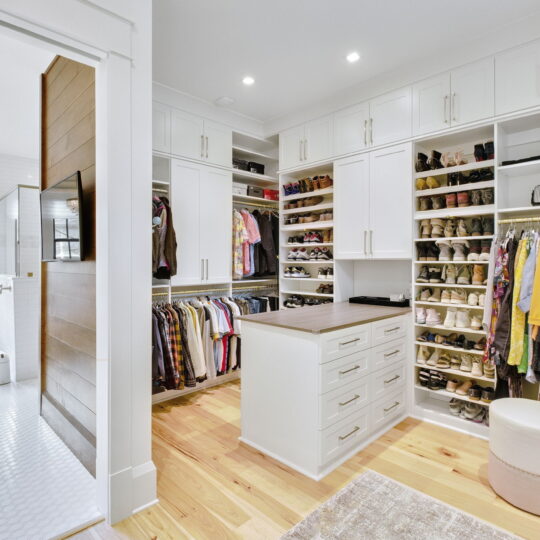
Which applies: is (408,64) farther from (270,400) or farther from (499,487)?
(499,487)

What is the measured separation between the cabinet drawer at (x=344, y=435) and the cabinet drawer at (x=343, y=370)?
241 mm

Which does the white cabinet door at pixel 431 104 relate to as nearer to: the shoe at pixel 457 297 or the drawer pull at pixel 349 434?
the shoe at pixel 457 297

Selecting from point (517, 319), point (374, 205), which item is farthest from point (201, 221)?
point (517, 319)

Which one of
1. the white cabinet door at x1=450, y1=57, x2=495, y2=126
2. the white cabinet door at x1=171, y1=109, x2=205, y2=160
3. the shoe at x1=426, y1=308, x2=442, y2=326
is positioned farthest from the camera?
the white cabinet door at x1=171, y1=109, x2=205, y2=160

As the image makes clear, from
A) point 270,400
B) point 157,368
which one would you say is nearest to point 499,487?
point 270,400

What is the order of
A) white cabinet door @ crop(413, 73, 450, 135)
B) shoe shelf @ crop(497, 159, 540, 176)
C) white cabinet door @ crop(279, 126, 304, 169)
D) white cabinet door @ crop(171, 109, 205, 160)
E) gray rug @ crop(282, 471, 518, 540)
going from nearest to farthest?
gray rug @ crop(282, 471, 518, 540), shoe shelf @ crop(497, 159, 540, 176), white cabinet door @ crop(413, 73, 450, 135), white cabinet door @ crop(171, 109, 205, 160), white cabinet door @ crop(279, 126, 304, 169)

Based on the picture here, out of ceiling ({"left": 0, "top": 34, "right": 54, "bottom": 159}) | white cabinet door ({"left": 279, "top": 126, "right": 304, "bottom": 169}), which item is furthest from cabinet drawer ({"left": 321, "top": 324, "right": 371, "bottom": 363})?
ceiling ({"left": 0, "top": 34, "right": 54, "bottom": 159})

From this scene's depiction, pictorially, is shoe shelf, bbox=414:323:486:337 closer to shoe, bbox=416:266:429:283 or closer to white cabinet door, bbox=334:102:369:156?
shoe, bbox=416:266:429:283

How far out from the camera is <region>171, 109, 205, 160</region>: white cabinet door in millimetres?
3266

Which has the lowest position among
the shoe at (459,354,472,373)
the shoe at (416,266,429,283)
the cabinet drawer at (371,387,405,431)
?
the cabinet drawer at (371,387,405,431)

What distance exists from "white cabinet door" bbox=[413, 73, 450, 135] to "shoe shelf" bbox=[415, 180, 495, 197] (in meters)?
0.45

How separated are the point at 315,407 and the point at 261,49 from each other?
8.11 feet

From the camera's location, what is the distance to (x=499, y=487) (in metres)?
1.90

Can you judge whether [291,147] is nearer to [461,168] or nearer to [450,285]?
[461,168]
